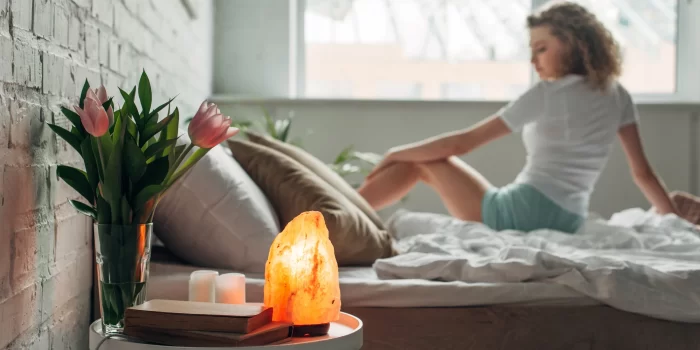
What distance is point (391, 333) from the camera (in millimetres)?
1680

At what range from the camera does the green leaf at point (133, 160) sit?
126cm

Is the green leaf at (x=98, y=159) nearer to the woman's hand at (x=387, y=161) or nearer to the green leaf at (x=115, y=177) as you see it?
the green leaf at (x=115, y=177)

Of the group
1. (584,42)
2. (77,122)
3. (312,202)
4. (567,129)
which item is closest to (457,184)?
(567,129)

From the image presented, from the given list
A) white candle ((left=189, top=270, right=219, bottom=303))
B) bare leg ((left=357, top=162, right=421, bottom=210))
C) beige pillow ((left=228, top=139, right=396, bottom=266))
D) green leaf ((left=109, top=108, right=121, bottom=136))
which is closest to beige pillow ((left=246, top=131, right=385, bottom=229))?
beige pillow ((left=228, top=139, right=396, bottom=266))

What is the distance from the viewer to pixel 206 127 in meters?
1.25

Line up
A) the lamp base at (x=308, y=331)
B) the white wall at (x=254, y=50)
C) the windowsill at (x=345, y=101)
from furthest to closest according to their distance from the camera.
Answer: the white wall at (x=254, y=50)
the windowsill at (x=345, y=101)
the lamp base at (x=308, y=331)

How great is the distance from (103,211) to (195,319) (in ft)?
0.92

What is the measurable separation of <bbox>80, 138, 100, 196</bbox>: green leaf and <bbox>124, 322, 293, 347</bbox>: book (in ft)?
0.89

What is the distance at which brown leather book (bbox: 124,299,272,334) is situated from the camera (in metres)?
1.14

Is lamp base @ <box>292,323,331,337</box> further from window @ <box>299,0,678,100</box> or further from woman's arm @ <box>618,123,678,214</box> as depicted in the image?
window @ <box>299,0,678,100</box>

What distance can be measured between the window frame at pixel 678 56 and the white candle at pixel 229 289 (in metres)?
3.16

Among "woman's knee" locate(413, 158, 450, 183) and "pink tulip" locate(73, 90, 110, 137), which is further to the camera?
"woman's knee" locate(413, 158, 450, 183)

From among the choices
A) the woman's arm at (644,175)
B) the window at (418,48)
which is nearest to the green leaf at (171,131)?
the woman's arm at (644,175)

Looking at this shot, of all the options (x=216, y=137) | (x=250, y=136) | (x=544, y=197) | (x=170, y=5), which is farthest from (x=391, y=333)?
(x=170, y=5)
